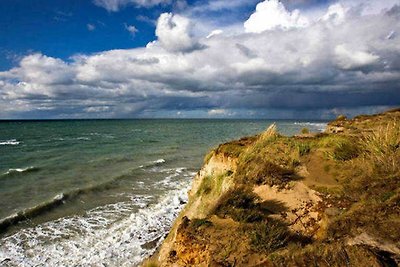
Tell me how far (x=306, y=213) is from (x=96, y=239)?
11176mm

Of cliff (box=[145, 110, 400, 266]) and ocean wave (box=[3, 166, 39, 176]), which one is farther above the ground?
cliff (box=[145, 110, 400, 266])

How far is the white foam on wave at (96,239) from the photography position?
13422 mm

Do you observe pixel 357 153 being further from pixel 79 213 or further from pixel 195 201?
pixel 79 213

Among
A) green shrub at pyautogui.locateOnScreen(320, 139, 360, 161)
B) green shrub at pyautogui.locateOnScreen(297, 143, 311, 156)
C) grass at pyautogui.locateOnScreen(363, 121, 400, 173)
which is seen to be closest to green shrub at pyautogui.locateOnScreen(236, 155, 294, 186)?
green shrub at pyautogui.locateOnScreen(297, 143, 311, 156)

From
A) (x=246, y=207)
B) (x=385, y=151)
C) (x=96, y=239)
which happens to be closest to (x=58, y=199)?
(x=96, y=239)

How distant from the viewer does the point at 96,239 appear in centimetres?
1527

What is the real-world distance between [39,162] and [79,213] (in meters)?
19.7

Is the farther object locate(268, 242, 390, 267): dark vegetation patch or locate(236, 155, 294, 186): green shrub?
locate(236, 155, 294, 186): green shrub

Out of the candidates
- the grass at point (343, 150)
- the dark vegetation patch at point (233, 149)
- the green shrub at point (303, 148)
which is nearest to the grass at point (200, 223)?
the grass at point (343, 150)

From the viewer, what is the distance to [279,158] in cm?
1073

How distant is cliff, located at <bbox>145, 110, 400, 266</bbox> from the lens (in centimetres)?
547

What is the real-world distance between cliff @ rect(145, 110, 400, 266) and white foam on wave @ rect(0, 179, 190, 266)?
6.43m

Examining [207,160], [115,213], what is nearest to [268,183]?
[207,160]

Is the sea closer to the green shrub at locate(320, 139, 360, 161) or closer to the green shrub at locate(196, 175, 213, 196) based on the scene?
the green shrub at locate(196, 175, 213, 196)
